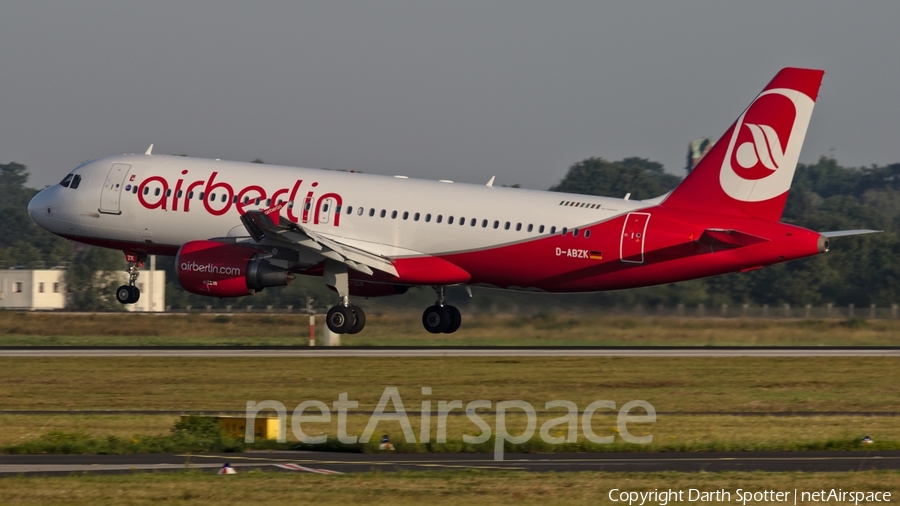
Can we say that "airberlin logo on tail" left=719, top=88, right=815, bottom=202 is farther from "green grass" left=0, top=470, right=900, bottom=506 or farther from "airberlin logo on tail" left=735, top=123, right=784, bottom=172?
"green grass" left=0, top=470, right=900, bottom=506

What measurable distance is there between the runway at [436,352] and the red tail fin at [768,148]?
18.0 feet

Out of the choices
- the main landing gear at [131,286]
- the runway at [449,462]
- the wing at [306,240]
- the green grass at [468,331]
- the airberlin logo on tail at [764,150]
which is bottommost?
the runway at [449,462]

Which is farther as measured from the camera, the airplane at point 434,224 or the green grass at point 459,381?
the airplane at point 434,224

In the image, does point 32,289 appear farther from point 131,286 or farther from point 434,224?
point 434,224

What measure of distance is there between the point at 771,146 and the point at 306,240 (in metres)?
15.3

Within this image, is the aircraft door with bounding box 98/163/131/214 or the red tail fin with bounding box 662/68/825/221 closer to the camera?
the red tail fin with bounding box 662/68/825/221

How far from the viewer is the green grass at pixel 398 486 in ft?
54.6

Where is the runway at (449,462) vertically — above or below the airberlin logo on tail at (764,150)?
below

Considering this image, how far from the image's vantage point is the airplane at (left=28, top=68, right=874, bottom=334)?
129 ft

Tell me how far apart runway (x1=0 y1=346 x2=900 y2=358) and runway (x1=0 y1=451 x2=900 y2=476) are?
19.1m

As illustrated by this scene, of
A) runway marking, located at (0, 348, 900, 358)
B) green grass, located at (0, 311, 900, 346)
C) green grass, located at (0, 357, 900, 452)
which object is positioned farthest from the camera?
green grass, located at (0, 311, 900, 346)

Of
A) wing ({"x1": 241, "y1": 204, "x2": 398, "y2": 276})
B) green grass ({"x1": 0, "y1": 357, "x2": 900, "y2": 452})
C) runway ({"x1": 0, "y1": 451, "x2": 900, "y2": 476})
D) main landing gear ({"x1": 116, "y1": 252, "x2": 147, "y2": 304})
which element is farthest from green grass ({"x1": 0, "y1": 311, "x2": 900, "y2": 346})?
runway ({"x1": 0, "y1": 451, "x2": 900, "y2": 476})

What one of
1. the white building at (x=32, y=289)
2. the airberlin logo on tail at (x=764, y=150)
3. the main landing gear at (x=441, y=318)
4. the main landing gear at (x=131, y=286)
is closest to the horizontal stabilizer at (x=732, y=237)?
the airberlin logo on tail at (x=764, y=150)

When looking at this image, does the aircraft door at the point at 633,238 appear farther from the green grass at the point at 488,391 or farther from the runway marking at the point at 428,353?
the runway marking at the point at 428,353
